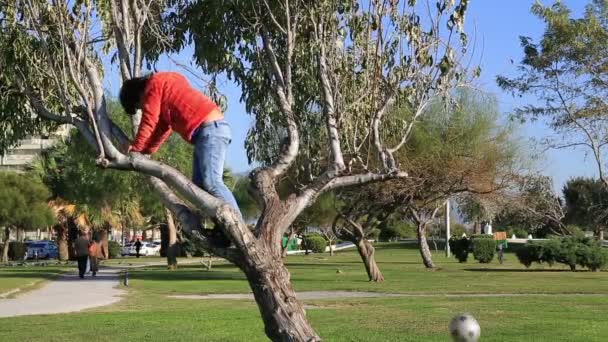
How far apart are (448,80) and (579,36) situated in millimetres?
17391

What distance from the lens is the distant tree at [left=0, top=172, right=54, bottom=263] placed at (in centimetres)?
5059

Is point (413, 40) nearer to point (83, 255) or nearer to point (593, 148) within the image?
point (593, 148)

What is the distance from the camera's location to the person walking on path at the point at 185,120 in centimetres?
596

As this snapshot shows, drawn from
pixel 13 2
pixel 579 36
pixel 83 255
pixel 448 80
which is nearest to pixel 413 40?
pixel 448 80

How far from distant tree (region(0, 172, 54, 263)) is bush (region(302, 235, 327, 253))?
2381 cm

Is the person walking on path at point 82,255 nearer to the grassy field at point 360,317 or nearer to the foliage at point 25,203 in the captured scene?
A: the grassy field at point 360,317

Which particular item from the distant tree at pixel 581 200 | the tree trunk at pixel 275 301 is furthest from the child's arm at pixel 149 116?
the distant tree at pixel 581 200

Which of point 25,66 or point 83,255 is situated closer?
point 25,66

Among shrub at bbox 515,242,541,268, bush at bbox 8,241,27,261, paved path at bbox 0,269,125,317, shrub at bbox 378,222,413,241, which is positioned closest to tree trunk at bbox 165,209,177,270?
paved path at bbox 0,269,125,317

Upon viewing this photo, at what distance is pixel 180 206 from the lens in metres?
6.28

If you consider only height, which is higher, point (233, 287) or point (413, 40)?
point (413, 40)

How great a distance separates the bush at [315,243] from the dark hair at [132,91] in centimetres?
6371

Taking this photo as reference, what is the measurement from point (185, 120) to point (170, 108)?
13 cm

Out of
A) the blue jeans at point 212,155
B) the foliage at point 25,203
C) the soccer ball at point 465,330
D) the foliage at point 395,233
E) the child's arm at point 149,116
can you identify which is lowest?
the soccer ball at point 465,330
